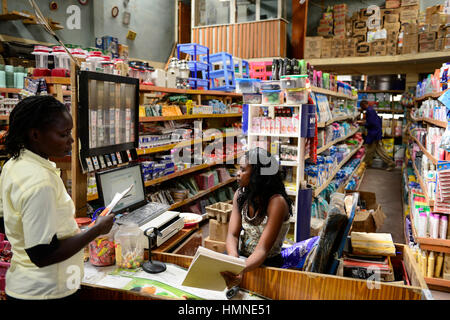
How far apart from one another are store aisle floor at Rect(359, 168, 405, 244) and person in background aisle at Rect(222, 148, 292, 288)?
3737 millimetres

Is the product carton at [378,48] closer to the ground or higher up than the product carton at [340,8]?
closer to the ground

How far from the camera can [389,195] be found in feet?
27.5

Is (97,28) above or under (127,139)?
above

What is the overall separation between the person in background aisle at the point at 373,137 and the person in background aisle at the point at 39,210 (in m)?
11.1

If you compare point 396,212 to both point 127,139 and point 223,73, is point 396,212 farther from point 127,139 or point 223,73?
point 127,139

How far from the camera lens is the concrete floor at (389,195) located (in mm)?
5876

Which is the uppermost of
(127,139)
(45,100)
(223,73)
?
(223,73)

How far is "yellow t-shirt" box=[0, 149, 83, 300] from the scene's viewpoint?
4.33 feet

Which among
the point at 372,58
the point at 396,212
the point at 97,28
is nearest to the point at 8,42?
the point at 97,28

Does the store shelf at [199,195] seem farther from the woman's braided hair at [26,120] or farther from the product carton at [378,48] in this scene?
the product carton at [378,48]

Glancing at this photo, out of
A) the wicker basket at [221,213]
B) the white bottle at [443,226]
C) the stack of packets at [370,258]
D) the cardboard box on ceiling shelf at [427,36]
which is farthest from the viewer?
the cardboard box on ceiling shelf at [427,36]

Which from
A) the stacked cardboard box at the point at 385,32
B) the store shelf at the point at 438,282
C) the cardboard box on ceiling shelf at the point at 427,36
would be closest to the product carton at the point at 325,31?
the stacked cardboard box at the point at 385,32
